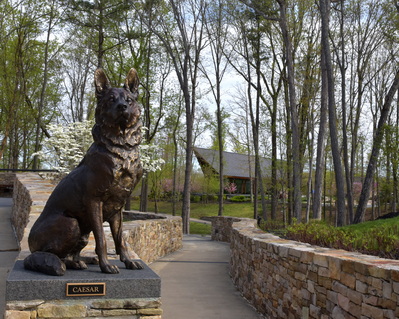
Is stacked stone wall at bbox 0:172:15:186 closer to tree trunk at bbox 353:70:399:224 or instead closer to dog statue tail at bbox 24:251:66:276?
tree trunk at bbox 353:70:399:224

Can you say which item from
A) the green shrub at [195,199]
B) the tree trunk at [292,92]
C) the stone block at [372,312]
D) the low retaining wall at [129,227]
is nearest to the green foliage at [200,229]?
the low retaining wall at [129,227]

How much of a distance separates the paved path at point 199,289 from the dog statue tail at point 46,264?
3350 mm

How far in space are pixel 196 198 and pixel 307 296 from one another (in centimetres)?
3349

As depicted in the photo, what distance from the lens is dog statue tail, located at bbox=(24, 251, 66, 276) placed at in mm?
3264

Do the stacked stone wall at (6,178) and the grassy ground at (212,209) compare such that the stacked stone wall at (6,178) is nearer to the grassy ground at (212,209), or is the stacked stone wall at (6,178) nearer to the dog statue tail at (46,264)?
the grassy ground at (212,209)

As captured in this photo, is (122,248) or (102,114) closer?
(102,114)

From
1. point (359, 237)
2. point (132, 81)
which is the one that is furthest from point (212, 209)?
point (132, 81)

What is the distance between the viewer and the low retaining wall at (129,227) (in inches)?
241

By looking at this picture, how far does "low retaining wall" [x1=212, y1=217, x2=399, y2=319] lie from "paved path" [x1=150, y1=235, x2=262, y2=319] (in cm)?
41

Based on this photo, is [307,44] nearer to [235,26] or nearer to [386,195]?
[235,26]

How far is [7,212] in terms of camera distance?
13.7 metres

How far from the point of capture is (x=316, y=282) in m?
4.77

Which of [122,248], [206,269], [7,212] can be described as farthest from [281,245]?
[7,212]

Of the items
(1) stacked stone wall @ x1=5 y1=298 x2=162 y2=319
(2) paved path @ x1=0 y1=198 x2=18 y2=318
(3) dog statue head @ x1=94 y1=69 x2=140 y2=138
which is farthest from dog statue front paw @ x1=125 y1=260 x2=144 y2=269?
(2) paved path @ x1=0 y1=198 x2=18 y2=318
